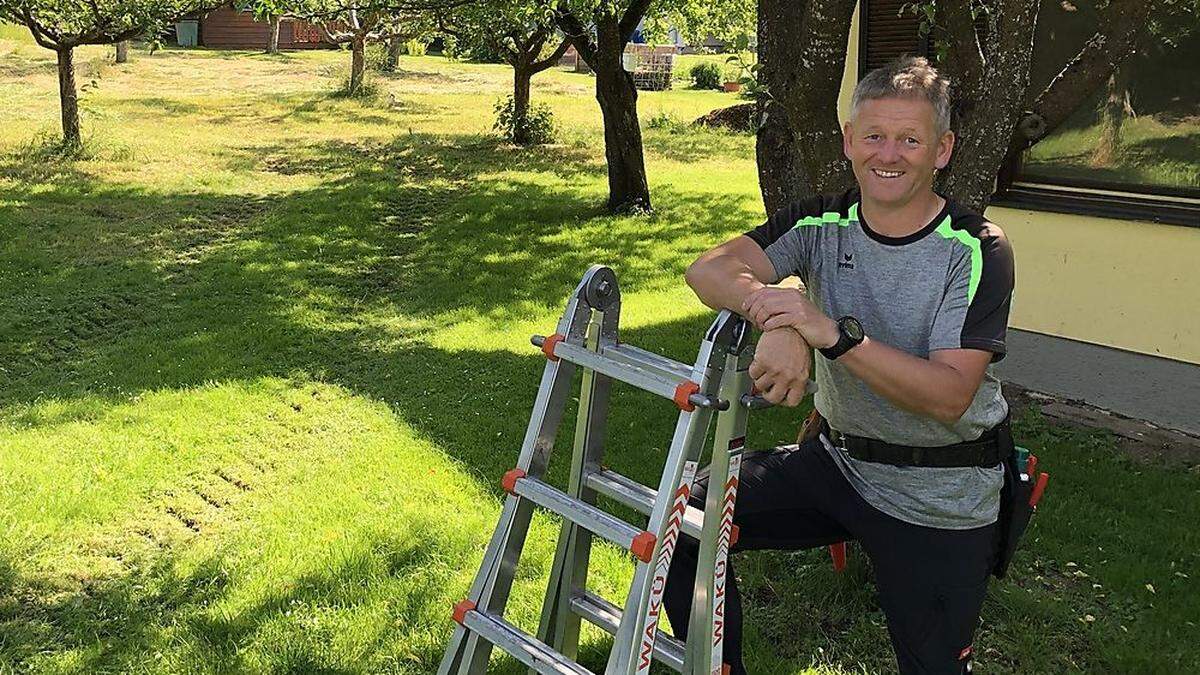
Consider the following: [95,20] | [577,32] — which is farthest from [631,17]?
[95,20]

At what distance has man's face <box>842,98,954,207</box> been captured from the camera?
254 centimetres

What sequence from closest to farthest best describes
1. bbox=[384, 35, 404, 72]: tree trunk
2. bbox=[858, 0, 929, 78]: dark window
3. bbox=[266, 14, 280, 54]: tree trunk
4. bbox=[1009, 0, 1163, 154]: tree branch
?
bbox=[1009, 0, 1163, 154]: tree branch, bbox=[858, 0, 929, 78]: dark window, bbox=[384, 35, 404, 72]: tree trunk, bbox=[266, 14, 280, 54]: tree trunk

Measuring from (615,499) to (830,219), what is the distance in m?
0.96

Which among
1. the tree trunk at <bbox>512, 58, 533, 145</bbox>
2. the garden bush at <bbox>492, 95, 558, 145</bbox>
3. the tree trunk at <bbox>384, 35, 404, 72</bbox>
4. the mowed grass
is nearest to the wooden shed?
the tree trunk at <bbox>384, 35, 404, 72</bbox>

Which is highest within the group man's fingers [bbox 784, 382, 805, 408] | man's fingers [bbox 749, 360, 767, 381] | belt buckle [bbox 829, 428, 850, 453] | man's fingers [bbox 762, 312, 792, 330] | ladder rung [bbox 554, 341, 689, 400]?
man's fingers [bbox 762, 312, 792, 330]

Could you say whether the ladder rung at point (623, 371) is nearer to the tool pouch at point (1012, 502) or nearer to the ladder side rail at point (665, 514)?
the ladder side rail at point (665, 514)

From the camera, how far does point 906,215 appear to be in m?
2.60

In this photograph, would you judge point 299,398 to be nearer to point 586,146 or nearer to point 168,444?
point 168,444

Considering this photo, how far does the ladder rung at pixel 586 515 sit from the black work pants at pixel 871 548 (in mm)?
243

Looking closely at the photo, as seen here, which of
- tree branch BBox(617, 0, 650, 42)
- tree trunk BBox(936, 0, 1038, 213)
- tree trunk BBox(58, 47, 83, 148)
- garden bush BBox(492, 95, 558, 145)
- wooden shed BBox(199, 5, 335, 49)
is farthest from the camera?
wooden shed BBox(199, 5, 335, 49)

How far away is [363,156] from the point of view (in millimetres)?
16688

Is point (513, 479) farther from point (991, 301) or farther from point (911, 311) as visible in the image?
point (991, 301)

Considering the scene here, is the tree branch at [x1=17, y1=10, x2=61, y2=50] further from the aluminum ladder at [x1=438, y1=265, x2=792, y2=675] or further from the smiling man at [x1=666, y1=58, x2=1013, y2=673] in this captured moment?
the smiling man at [x1=666, y1=58, x2=1013, y2=673]

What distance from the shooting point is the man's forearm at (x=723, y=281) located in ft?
8.66
